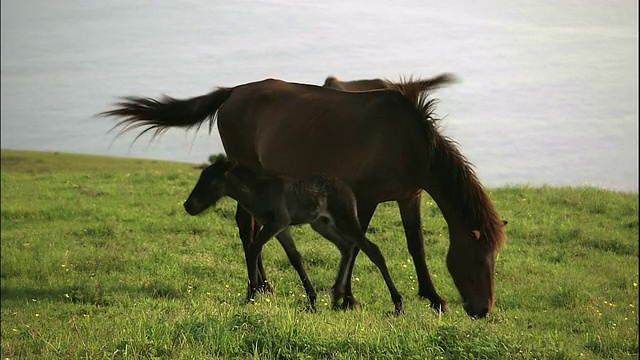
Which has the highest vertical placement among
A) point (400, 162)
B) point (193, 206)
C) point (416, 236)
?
point (400, 162)

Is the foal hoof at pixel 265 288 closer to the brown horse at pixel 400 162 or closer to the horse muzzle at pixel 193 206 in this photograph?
the brown horse at pixel 400 162

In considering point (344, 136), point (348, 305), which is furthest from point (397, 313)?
point (344, 136)

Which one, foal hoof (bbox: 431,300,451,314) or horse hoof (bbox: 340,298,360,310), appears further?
foal hoof (bbox: 431,300,451,314)

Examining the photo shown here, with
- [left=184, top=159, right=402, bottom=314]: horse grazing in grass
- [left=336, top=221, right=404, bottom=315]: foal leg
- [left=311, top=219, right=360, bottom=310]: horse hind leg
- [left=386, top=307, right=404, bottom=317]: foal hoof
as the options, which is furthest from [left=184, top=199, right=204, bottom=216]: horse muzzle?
[left=386, top=307, right=404, bottom=317]: foal hoof

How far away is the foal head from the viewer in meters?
7.54

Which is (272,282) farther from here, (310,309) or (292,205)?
(292,205)

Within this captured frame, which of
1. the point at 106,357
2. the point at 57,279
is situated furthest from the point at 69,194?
the point at 106,357

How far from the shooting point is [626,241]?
12.9 metres

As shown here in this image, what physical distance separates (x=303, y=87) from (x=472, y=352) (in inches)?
158

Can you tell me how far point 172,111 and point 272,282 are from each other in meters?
2.41

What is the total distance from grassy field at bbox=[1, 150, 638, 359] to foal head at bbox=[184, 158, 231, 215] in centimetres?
102

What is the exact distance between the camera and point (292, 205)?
24.3 ft

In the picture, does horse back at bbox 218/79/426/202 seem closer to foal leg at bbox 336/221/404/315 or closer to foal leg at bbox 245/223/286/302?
foal leg at bbox 336/221/404/315

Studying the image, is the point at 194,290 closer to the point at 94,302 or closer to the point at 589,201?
the point at 94,302
